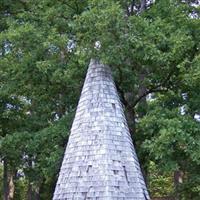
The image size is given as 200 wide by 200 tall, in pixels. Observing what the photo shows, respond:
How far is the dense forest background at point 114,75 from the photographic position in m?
12.1

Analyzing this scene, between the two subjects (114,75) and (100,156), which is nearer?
(100,156)

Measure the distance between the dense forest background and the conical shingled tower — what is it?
1162 mm

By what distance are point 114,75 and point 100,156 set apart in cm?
382

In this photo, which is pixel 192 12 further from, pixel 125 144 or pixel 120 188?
pixel 120 188

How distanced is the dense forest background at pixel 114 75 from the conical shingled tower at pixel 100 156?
1162 millimetres

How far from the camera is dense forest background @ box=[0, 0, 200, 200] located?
12055 mm

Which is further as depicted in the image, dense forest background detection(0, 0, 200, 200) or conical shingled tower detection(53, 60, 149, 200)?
dense forest background detection(0, 0, 200, 200)

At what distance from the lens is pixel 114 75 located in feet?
43.6

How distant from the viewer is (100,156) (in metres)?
10.0

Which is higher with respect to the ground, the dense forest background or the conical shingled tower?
the dense forest background

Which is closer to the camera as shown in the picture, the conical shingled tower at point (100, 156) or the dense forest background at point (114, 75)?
the conical shingled tower at point (100, 156)

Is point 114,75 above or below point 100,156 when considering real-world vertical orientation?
above

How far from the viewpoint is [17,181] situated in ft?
86.9

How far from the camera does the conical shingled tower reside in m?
9.72
